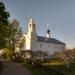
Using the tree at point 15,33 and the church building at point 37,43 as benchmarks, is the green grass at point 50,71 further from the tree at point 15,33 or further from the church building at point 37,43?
the church building at point 37,43

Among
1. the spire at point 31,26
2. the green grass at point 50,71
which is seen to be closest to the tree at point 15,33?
the spire at point 31,26

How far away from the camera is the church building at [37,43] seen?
4072 inches

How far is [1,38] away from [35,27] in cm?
6551

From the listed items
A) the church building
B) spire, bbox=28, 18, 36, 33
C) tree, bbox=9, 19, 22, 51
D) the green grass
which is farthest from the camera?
the church building

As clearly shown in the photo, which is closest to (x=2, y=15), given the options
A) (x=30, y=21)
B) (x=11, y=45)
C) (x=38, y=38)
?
(x=11, y=45)

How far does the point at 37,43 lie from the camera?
355 ft

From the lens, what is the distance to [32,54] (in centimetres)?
9362

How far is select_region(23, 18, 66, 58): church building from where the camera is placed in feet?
339

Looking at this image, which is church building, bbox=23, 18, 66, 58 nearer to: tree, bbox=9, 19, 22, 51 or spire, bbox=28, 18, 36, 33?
spire, bbox=28, 18, 36, 33

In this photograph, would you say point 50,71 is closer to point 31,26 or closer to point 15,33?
point 15,33

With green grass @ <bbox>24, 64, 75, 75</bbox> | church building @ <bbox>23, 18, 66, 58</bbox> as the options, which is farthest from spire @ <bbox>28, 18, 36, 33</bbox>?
green grass @ <bbox>24, 64, 75, 75</bbox>

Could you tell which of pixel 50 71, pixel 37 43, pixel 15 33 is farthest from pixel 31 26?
pixel 50 71

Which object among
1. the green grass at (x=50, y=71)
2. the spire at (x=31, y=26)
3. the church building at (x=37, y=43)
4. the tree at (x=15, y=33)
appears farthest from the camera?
the church building at (x=37, y=43)

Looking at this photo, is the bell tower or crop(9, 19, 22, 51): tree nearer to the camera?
crop(9, 19, 22, 51): tree
